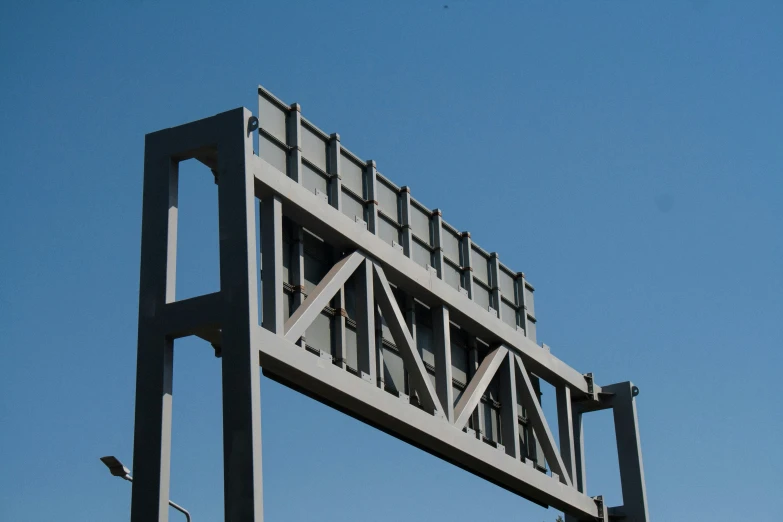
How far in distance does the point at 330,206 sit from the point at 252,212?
2245 mm

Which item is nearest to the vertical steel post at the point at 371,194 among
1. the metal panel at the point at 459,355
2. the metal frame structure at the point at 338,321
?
the metal frame structure at the point at 338,321

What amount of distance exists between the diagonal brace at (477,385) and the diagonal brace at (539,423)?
52 centimetres

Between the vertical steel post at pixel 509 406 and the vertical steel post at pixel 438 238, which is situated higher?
the vertical steel post at pixel 438 238

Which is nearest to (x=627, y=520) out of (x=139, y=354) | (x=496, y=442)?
(x=496, y=442)

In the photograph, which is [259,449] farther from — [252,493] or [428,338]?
[428,338]

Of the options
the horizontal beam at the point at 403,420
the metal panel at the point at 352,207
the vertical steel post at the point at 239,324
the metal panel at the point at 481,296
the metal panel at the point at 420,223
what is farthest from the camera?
the metal panel at the point at 481,296

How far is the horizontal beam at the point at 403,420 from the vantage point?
14.0 metres

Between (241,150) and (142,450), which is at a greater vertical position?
(241,150)

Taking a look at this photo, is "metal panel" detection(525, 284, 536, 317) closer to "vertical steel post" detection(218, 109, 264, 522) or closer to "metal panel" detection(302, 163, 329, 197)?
"metal panel" detection(302, 163, 329, 197)

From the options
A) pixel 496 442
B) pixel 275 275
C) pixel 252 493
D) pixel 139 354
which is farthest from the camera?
pixel 496 442

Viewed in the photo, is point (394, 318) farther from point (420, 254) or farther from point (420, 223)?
point (420, 223)

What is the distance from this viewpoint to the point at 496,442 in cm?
1916

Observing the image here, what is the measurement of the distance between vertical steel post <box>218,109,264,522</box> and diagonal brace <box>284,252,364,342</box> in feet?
0.95

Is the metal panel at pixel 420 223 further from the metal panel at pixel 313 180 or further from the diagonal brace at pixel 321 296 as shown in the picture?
the metal panel at pixel 313 180
